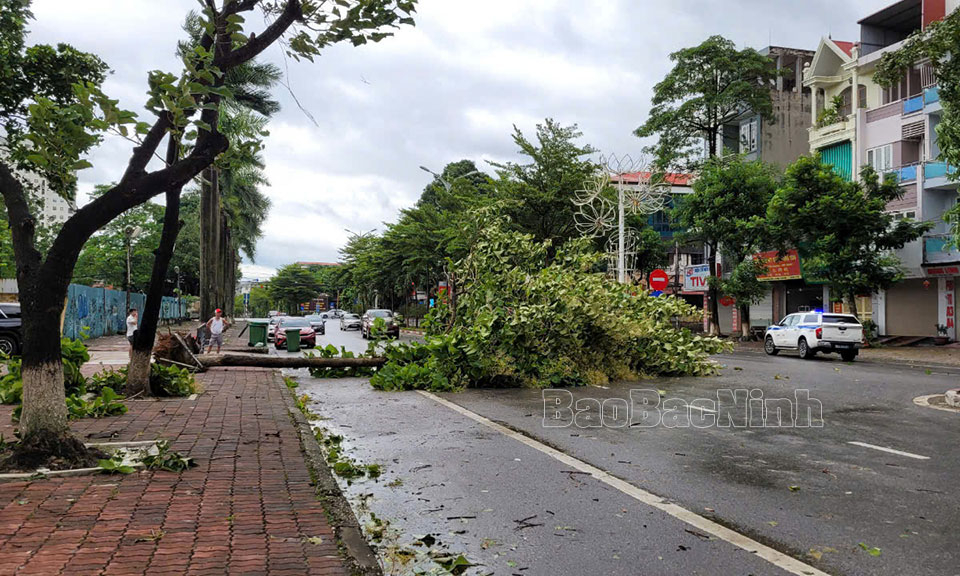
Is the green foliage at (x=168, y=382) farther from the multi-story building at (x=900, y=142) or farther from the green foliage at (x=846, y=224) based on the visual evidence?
the multi-story building at (x=900, y=142)

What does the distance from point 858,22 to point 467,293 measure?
2805 centimetres

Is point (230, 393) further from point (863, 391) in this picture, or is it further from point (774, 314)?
point (774, 314)

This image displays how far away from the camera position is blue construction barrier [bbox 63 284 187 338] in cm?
3058

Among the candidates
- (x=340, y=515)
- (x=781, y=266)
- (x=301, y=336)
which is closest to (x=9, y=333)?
(x=301, y=336)

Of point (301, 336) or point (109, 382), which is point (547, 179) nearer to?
point (301, 336)

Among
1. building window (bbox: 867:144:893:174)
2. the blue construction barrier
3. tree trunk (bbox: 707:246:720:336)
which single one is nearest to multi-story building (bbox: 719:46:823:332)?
tree trunk (bbox: 707:246:720:336)

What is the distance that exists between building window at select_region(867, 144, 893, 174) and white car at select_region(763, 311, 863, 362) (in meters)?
10.8

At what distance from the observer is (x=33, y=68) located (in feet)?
56.4

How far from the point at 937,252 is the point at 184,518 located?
1234 inches

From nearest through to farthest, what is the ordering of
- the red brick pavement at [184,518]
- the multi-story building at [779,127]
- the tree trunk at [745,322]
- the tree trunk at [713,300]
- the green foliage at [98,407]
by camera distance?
the red brick pavement at [184,518], the green foliage at [98,407], the tree trunk at [713,300], the tree trunk at [745,322], the multi-story building at [779,127]

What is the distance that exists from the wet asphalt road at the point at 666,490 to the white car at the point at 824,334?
12289 millimetres

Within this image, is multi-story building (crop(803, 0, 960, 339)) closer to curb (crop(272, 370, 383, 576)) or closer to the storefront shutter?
the storefront shutter

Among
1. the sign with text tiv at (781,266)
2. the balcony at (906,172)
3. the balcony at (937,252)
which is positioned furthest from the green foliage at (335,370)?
the balcony at (906,172)

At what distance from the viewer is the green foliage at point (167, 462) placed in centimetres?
639
